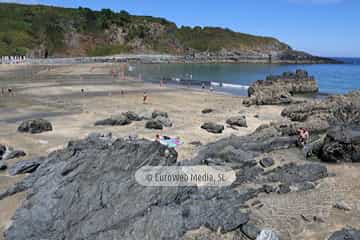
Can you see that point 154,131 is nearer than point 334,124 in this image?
No

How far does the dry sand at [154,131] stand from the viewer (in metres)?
10.3

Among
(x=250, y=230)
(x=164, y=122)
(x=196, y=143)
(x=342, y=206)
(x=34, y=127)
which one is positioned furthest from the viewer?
(x=164, y=122)

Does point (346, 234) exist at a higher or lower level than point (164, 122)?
lower

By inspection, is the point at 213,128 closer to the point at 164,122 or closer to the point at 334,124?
the point at 164,122

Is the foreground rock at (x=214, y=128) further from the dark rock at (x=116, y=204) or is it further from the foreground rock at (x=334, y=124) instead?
the dark rock at (x=116, y=204)

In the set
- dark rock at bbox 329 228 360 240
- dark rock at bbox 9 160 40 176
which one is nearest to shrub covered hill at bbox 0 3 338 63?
dark rock at bbox 9 160 40 176

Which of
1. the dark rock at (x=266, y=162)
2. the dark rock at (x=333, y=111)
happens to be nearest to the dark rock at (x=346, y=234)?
the dark rock at (x=266, y=162)

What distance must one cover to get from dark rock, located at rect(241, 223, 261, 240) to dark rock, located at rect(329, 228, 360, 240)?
1779 millimetres

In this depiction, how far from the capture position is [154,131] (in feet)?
69.8

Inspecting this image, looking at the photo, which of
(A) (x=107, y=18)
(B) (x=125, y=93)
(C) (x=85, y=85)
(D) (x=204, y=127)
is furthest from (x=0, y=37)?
(D) (x=204, y=127)

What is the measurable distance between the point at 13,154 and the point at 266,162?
10799mm

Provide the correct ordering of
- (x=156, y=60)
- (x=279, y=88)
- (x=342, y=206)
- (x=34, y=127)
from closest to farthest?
1. (x=342, y=206)
2. (x=34, y=127)
3. (x=279, y=88)
4. (x=156, y=60)

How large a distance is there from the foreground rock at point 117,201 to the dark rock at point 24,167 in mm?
1740

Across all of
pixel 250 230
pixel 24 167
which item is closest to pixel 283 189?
pixel 250 230
